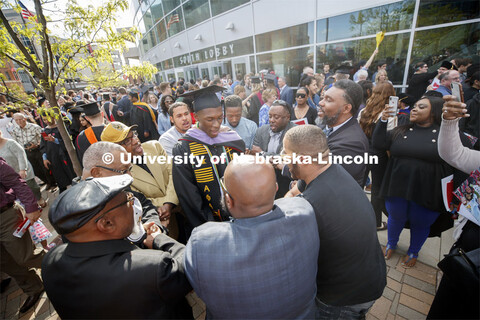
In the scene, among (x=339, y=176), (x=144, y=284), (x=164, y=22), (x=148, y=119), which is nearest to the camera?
(x=144, y=284)

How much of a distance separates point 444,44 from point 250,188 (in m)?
8.77

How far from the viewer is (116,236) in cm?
125

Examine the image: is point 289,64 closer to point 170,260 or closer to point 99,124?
point 99,124

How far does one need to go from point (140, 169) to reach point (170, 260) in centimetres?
153

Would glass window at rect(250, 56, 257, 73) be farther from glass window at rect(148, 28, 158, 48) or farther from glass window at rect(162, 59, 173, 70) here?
glass window at rect(148, 28, 158, 48)

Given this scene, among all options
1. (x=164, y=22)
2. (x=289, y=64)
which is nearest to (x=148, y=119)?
(x=289, y=64)

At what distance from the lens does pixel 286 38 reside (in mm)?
10539

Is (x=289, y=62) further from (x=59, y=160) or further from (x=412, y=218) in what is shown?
(x=59, y=160)

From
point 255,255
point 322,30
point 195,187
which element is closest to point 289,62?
point 322,30

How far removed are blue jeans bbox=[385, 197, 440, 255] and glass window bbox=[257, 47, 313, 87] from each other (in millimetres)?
8686

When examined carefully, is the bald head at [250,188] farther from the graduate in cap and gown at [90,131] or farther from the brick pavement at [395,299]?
the graduate in cap and gown at [90,131]

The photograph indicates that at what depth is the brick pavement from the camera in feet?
7.70

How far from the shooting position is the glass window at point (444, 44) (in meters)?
6.06

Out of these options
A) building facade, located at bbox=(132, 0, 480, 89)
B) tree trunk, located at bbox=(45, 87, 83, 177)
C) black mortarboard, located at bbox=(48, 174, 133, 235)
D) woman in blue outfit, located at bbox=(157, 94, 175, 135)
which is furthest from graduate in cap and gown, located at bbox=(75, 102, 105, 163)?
building facade, located at bbox=(132, 0, 480, 89)
